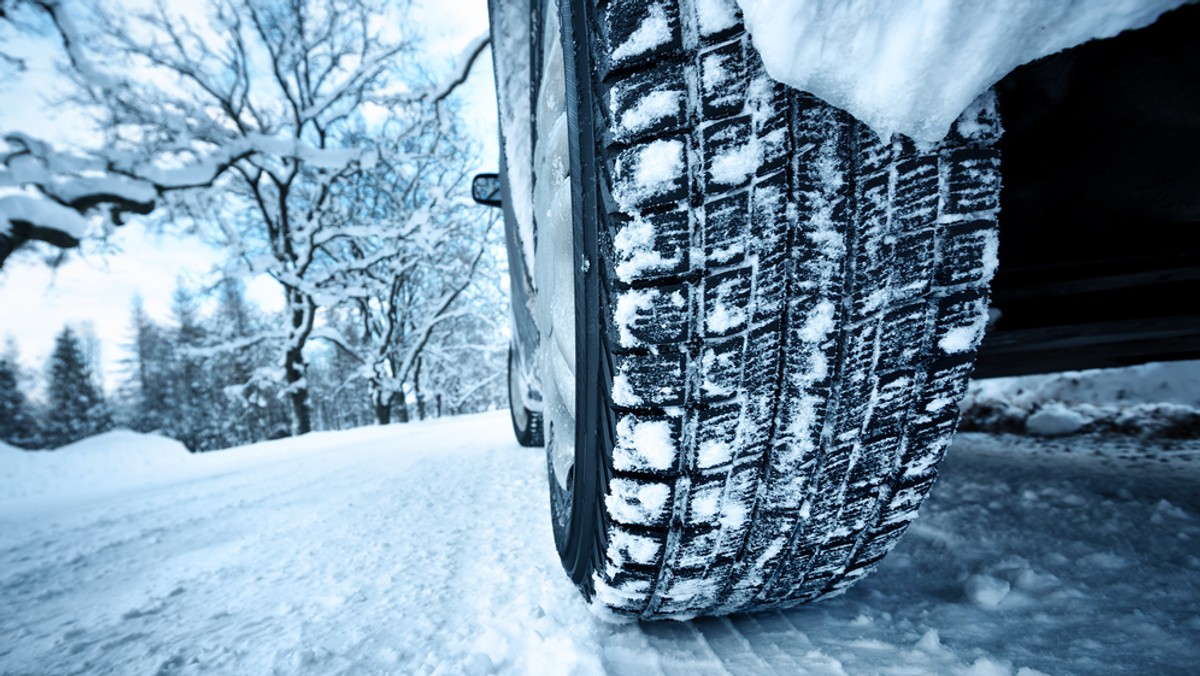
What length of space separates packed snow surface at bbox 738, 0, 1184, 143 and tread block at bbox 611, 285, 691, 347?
0.76ft

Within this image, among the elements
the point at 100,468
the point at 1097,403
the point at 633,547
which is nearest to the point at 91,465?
the point at 100,468

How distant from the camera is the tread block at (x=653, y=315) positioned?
1.69ft

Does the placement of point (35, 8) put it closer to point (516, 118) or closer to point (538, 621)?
point (516, 118)

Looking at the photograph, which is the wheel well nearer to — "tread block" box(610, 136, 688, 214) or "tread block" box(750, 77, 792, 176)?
"tread block" box(750, 77, 792, 176)

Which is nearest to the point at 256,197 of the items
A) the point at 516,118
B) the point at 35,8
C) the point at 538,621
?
the point at 35,8

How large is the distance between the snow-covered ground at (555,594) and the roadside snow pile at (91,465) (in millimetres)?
2967

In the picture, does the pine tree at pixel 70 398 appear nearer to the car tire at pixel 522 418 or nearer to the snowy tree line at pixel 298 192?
the snowy tree line at pixel 298 192

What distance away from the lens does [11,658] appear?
840 millimetres

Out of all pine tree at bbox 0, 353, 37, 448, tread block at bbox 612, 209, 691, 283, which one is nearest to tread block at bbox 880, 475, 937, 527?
tread block at bbox 612, 209, 691, 283

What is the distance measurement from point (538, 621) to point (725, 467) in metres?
0.43

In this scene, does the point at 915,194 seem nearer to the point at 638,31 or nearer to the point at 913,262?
the point at 913,262

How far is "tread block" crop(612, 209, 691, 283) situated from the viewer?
51 centimetres

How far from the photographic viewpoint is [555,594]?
0.85 m

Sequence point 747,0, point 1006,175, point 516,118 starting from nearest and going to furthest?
point 747,0, point 1006,175, point 516,118
